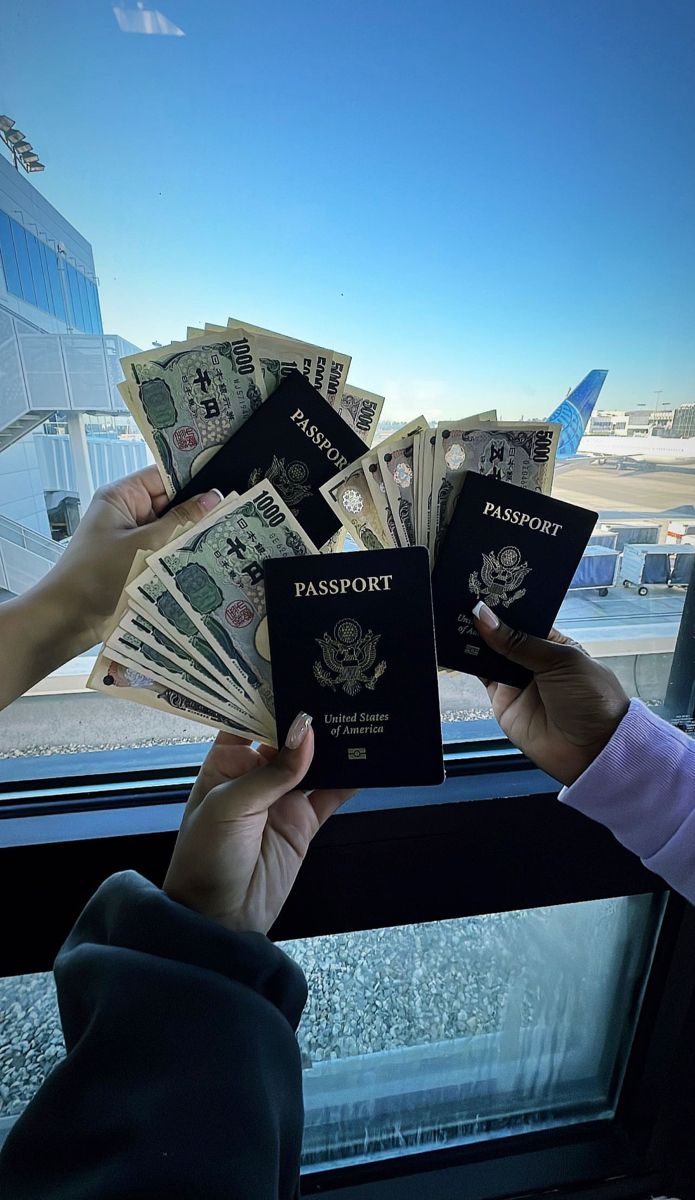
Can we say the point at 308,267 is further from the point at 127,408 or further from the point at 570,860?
the point at 570,860

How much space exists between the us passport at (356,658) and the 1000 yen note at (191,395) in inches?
9.3

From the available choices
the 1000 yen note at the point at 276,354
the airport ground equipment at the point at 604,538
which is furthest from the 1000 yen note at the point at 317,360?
the airport ground equipment at the point at 604,538

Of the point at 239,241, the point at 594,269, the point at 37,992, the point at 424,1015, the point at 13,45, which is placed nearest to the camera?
the point at 13,45

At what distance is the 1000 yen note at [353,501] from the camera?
0.92 meters

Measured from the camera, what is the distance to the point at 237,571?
92 centimetres

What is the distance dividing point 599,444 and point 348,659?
68 cm

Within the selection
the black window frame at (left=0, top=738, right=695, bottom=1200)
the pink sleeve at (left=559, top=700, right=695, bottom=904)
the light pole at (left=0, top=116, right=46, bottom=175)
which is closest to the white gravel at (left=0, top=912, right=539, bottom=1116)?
the black window frame at (left=0, top=738, right=695, bottom=1200)

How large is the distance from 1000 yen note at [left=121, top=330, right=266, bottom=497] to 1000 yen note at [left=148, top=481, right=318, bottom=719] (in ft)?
0.40

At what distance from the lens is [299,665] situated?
2.96 ft

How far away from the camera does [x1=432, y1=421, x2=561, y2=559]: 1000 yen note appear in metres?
0.95

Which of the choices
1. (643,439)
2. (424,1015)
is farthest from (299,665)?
(424,1015)

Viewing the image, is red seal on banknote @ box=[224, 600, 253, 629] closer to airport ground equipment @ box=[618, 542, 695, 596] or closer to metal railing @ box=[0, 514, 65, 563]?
metal railing @ box=[0, 514, 65, 563]

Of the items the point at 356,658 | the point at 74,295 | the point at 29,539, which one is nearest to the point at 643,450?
the point at 356,658

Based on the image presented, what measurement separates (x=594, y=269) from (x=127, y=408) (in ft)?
2.91
